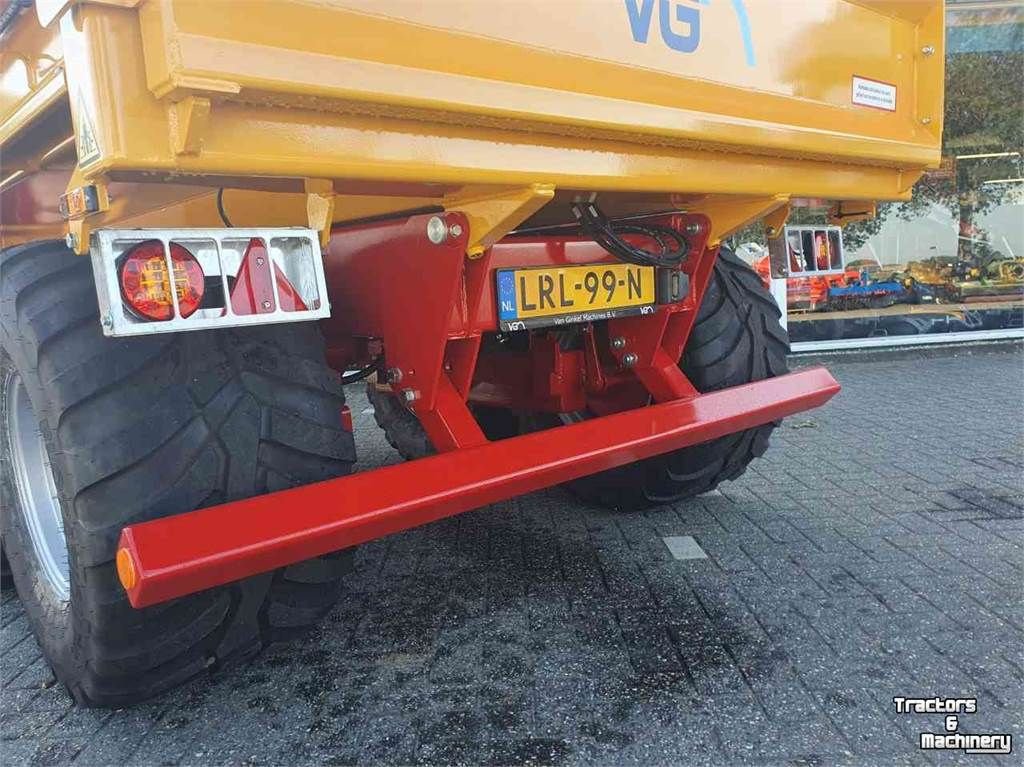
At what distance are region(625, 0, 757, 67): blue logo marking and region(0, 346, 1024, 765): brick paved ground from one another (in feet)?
6.05

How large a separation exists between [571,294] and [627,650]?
1.18 meters

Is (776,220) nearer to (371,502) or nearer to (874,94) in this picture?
(874,94)

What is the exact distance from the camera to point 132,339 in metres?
1.93

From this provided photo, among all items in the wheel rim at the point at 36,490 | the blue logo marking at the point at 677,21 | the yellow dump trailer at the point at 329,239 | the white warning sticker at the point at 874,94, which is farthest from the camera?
the white warning sticker at the point at 874,94

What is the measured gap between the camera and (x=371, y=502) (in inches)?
76.0

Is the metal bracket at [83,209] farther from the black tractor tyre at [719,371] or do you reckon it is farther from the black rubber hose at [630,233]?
the black tractor tyre at [719,371]

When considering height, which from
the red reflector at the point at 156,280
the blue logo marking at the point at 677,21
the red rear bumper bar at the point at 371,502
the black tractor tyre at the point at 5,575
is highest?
the blue logo marking at the point at 677,21

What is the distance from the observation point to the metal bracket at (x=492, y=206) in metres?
1.97

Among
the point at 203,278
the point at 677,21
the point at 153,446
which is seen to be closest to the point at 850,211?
the point at 677,21

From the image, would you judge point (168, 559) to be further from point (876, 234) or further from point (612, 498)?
point (876, 234)

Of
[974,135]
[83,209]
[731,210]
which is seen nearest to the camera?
[83,209]

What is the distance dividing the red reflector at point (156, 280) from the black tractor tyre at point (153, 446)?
1.10ft

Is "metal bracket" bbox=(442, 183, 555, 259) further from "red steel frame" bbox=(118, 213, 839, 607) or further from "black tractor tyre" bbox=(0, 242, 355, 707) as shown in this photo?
"black tractor tyre" bbox=(0, 242, 355, 707)

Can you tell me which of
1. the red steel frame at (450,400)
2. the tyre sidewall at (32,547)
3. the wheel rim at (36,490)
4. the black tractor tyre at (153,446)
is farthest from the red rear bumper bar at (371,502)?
the wheel rim at (36,490)
